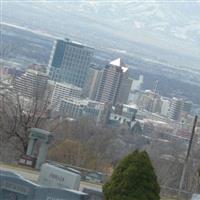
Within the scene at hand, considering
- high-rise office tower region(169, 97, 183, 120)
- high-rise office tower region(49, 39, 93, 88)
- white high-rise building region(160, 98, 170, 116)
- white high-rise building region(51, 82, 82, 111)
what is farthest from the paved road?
white high-rise building region(160, 98, 170, 116)

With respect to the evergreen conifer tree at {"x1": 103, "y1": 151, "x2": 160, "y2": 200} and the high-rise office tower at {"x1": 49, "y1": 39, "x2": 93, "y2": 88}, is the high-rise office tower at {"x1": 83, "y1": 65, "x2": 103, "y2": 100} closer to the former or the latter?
the high-rise office tower at {"x1": 49, "y1": 39, "x2": 93, "y2": 88}

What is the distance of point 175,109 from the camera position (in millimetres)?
190250

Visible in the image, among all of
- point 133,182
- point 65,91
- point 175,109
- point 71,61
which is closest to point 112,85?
point 175,109

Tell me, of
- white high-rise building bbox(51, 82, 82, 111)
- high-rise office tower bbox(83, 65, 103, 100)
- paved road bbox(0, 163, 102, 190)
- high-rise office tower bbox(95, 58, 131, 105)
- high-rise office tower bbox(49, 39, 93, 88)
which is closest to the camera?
paved road bbox(0, 163, 102, 190)

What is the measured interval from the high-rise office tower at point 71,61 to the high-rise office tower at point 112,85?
5.48 m

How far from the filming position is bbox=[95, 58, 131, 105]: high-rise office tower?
183250 millimetres

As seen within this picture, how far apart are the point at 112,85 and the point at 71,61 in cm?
1382

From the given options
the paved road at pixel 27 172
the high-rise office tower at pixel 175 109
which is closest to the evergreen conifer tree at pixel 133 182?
the paved road at pixel 27 172

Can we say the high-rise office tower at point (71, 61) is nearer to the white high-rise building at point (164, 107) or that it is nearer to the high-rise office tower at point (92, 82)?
the high-rise office tower at point (92, 82)

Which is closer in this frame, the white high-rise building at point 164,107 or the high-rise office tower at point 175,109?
the high-rise office tower at point 175,109

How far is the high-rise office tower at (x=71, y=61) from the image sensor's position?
194 meters

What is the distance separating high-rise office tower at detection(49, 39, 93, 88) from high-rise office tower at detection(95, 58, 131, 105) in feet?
18.0

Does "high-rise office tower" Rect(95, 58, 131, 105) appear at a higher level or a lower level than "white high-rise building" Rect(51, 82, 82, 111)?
higher

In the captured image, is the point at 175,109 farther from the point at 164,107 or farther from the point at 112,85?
the point at 112,85
